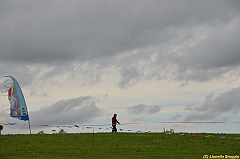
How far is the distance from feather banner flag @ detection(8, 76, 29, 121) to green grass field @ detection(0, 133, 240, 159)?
26.3 ft

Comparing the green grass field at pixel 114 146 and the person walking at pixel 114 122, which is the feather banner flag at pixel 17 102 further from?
the person walking at pixel 114 122

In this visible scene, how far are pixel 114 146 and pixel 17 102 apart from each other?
17.2 m

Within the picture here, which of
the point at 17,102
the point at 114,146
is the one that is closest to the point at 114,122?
the point at 17,102

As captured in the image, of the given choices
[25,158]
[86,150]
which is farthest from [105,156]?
[25,158]

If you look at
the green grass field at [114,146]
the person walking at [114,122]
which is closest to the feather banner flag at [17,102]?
the green grass field at [114,146]

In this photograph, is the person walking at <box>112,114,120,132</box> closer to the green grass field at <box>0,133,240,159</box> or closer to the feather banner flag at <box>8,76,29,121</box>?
the green grass field at <box>0,133,240,159</box>

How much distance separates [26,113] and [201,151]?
21483mm

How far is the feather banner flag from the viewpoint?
4528 centimetres

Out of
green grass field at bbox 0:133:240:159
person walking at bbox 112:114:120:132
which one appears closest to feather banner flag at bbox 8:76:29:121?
green grass field at bbox 0:133:240:159

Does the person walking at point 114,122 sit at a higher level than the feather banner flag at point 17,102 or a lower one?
lower

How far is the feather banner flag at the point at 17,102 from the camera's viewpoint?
1783 inches

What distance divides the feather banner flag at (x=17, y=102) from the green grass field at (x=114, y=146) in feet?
26.3

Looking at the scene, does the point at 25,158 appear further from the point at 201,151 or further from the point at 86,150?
the point at 201,151

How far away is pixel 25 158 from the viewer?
89.8 ft
